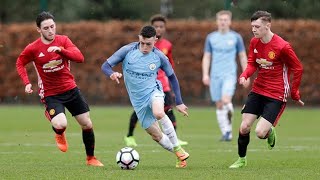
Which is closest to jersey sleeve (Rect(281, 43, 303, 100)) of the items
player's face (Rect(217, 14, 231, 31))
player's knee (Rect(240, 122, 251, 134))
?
player's knee (Rect(240, 122, 251, 134))

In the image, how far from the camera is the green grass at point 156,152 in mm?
11102

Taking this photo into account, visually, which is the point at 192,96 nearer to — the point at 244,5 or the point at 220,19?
the point at 244,5

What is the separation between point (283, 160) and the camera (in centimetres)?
1326

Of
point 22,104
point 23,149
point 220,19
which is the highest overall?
point 220,19

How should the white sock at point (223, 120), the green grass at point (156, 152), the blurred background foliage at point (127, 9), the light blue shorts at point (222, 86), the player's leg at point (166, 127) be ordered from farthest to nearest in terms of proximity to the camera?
the blurred background foliage at point (127, 9) → the light blue shorts at point (222, 86) → the white sock at point (223, 120) → the player's leg at point (166, 127) → the green grass at point (156, 152)

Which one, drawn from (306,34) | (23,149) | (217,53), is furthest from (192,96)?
(23,149)

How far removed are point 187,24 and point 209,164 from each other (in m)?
18.5

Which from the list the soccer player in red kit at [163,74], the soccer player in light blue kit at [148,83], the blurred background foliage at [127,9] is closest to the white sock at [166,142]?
the soccer player in light blue kit at [148,83]

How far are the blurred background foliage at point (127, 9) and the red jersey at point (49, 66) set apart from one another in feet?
53.3

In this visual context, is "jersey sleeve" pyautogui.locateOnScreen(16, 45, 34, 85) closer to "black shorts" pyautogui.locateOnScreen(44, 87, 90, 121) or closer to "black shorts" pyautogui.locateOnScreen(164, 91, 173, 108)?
"black shorts" pyautogui.locateOnScreen(44, 87, 90, 121)

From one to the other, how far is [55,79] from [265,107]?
2986 millimetres

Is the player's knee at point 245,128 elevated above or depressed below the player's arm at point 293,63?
below

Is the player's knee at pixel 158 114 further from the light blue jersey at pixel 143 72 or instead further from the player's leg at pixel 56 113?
the player's leg at pixel 56 113

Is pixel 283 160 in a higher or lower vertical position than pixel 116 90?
higher
